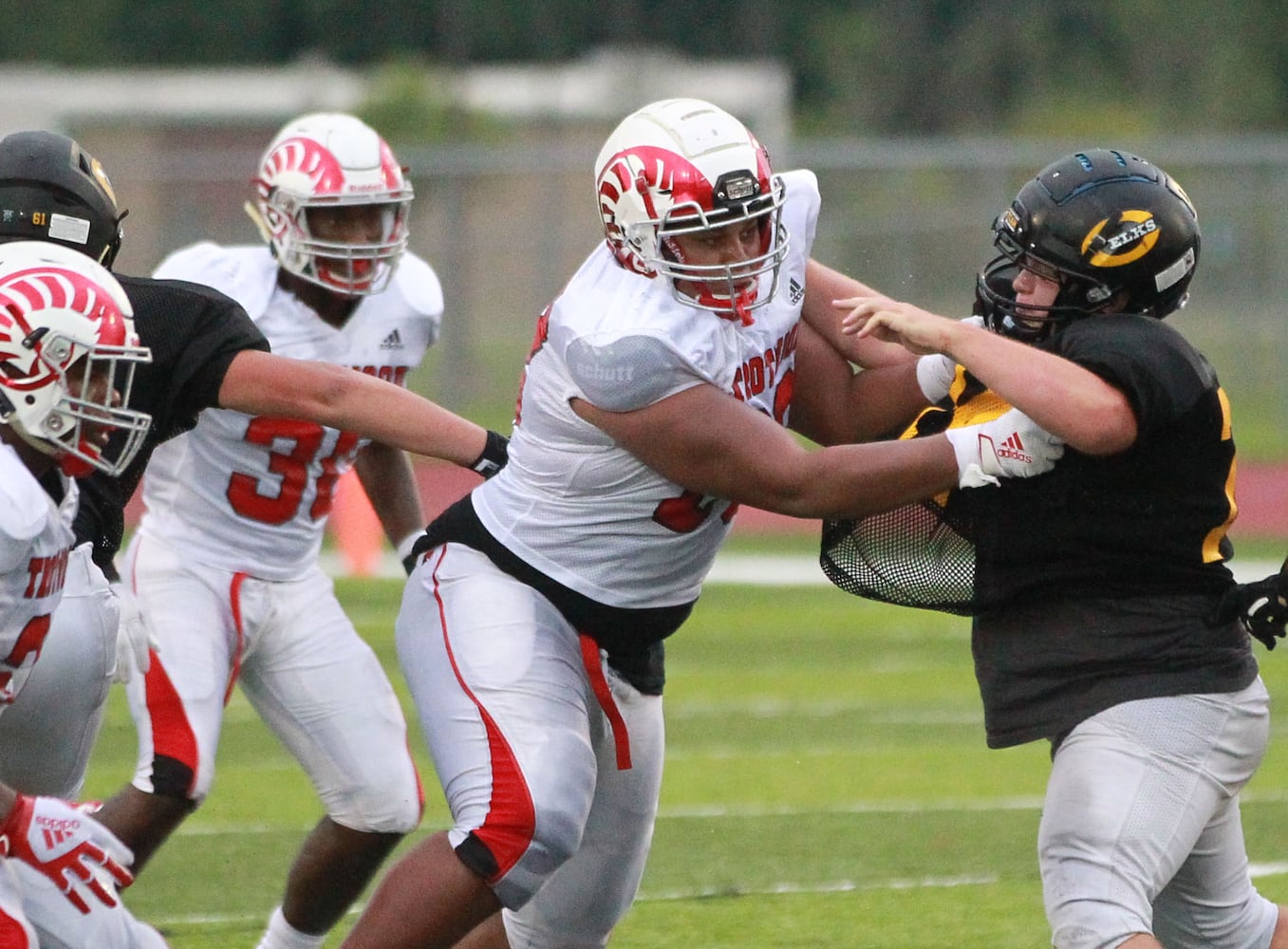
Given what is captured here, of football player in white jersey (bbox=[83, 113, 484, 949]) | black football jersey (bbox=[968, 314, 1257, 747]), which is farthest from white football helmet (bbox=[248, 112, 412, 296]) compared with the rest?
black football jersey (bbox=[968, 314, 1257, 747])

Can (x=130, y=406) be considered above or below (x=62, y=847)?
above

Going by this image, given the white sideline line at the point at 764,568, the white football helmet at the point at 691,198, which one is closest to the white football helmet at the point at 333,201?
the white football helmet at the point at 691,198

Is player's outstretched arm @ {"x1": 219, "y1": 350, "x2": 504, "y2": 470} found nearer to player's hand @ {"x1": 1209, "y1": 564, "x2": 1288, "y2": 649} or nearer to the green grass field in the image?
player's hand @ {"x1": 1209, "y1": 564, "x2": 1288, "y2": 649}

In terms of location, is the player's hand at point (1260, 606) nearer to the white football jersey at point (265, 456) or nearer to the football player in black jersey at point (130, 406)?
the football player in black jersey at point (130, 406)

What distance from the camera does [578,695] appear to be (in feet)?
12.4

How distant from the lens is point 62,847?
126 inches

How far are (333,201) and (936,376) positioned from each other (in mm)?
1793

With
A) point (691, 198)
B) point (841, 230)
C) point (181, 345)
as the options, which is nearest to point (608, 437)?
point (691, 198)

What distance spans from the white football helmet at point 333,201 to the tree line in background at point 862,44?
83.8 ft

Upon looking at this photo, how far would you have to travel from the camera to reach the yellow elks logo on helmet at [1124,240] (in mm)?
3492

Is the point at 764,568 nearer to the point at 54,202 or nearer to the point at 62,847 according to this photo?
the point at 54,202

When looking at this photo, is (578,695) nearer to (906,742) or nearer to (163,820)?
(163,820)

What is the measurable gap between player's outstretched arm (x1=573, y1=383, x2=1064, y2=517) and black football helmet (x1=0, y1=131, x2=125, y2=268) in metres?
1.23

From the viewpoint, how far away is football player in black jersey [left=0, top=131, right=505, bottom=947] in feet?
12.5
